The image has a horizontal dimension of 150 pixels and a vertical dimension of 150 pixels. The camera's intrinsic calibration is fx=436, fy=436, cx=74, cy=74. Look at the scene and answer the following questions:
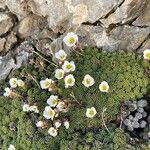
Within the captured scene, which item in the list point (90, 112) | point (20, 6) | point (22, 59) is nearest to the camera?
point (90, 112)

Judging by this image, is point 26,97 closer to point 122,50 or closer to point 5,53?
point 5,53

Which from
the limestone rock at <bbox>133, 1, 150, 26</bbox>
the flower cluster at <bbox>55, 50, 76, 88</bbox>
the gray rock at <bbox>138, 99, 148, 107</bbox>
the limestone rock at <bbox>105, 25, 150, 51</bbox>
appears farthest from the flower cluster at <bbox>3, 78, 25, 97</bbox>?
the limestone rock at <bbox>133, 1, 150, 26</bbox>

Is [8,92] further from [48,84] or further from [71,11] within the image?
[71,11]

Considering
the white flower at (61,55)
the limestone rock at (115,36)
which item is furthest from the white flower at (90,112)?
the limestone rock at (115,36)

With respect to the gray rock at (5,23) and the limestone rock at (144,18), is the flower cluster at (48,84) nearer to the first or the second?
the gray rock at (5,23)

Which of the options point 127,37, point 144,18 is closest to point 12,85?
point 127,37
